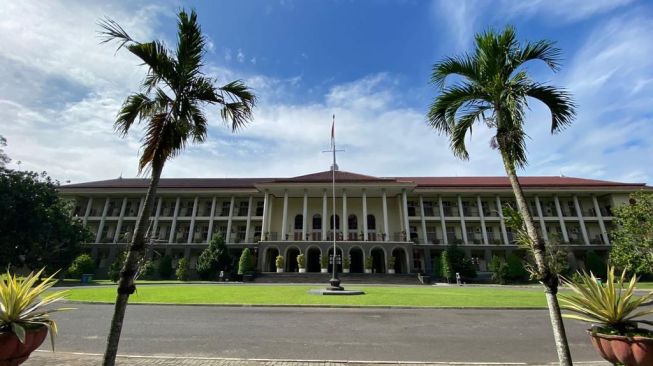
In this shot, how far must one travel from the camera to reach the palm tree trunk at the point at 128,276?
404 cm

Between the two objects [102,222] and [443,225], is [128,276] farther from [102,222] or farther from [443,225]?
[102,222]

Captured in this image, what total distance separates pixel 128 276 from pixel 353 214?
35.0 m

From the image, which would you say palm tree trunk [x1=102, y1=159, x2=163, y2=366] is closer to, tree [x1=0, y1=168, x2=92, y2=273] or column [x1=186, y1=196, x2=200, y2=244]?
tree [x1=0, y1=168, x2=92, y2=273]

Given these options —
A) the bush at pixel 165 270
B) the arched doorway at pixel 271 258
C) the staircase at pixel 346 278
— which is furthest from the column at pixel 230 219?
the staircase at pixel 346 278

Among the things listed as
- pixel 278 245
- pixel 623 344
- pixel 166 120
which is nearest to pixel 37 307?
pixel 166 120

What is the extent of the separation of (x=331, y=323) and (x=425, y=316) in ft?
10.9

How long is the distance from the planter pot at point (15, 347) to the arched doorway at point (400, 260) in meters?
32.2

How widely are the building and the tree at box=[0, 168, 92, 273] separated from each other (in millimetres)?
6563

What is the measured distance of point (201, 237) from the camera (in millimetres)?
39906

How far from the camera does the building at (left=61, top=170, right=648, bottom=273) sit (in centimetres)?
3531

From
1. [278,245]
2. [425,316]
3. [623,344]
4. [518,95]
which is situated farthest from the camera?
[278,245]

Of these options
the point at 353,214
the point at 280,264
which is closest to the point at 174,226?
the point at 280,264

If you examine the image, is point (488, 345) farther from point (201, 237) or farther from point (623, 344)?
point (201, 237)

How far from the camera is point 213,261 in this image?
30.0 metres
